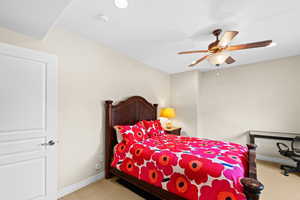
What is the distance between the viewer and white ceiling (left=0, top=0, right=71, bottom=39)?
→ 133 cm

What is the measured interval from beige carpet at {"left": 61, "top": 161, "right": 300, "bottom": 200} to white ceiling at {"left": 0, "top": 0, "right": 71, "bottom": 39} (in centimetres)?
243

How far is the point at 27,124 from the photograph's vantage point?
5.52 ft

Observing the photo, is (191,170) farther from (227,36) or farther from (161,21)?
(161,21)

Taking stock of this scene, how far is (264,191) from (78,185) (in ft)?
10.2

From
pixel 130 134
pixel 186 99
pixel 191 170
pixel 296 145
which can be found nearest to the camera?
pixel 191 170

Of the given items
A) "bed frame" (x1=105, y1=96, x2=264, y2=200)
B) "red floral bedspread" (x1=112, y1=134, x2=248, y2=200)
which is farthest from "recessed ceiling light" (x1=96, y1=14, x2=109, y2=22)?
"red floral bedspread" (x1=112, y1=134, x2=248, y2=200)

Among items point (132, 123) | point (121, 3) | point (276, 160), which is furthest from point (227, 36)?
point (276, 160)

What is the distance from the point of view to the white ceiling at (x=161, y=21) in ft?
5.06

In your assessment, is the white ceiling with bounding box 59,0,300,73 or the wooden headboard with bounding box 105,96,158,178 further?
the wooden headboard with bounding box 105,96,158,178

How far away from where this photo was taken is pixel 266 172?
2.91 metres

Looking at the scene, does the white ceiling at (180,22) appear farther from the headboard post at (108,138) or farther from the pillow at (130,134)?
the pillow at (130,134)

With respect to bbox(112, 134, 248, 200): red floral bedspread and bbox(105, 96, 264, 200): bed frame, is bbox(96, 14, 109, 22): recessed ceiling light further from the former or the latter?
bbox(112, 134, 248, 200): red floral bedspread

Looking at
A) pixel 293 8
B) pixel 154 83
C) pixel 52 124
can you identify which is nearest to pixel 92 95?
pixel 52 124

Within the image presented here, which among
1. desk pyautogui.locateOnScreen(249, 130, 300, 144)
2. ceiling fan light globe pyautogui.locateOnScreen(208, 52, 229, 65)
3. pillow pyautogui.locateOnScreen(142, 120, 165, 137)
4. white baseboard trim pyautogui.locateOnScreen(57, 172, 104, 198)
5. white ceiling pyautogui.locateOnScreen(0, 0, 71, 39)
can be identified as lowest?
white baseboard trim pyautogui.locateOnScreen(57, 172, 104, 198)
